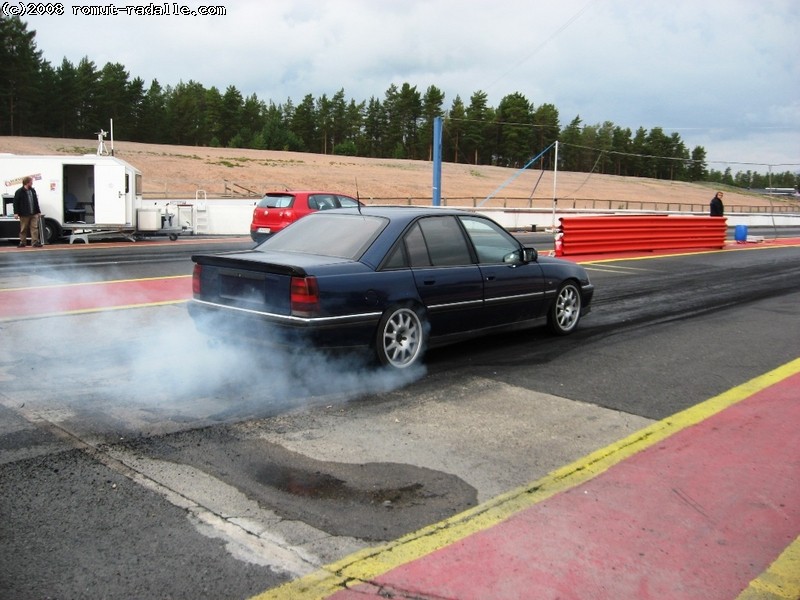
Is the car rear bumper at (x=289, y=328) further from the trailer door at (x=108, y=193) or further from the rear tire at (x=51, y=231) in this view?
the trailer door at (x=108, y=193)

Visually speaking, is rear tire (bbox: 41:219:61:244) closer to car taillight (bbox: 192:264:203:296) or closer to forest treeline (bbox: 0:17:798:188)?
→ car taillight (bbox: 192:264:203:296)

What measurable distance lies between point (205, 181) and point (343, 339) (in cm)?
5312

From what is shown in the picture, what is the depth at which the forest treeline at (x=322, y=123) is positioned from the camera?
6538 cm

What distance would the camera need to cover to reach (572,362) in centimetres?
693

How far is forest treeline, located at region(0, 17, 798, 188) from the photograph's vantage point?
6538cm

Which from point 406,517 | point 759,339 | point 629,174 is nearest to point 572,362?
point 759,339

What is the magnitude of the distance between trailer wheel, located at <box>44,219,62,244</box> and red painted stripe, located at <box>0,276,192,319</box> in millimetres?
8802

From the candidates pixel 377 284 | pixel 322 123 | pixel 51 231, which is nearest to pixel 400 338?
pixel 377 284

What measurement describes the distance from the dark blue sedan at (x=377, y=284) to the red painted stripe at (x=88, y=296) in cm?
342

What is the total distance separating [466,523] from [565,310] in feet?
15.7

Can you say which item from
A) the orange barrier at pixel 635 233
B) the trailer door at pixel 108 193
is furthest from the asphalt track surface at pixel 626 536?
the trailer door at pixel 108 193

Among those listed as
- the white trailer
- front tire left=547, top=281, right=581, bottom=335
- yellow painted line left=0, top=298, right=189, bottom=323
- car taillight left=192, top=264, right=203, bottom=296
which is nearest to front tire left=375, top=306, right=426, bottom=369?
car taillight left=192, top=264, right=203, bottom=296

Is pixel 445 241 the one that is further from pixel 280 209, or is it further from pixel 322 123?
pixel 322 123

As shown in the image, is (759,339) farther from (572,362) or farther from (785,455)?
(785,455)
